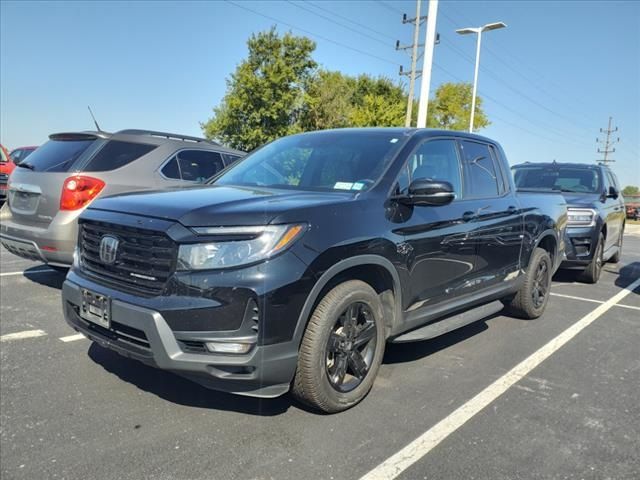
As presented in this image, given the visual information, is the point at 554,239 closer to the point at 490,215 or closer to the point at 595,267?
the point at 490,215

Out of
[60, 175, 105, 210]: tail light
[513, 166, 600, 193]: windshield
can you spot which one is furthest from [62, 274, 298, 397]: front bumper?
[513, 166, 600, 193]: windshield

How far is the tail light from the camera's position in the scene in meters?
5.10

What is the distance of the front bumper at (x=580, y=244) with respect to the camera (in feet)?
23.9

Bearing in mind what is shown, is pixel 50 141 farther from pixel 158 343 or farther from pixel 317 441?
pixel 317 441

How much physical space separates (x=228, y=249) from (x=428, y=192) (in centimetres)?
143

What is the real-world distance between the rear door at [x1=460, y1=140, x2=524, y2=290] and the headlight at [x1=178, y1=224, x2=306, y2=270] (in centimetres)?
210

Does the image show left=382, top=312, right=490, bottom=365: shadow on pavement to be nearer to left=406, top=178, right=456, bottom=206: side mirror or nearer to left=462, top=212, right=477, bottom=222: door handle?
left=462, top=212, right=477, bottom=222: door handle

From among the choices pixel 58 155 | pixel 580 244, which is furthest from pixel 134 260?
pixel 580 244

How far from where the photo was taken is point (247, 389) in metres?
2.61

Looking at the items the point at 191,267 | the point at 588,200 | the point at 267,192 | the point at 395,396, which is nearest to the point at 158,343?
the point at 191,267

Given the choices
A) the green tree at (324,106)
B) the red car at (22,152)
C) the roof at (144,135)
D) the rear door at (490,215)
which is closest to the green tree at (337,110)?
the green tree at (324,106)

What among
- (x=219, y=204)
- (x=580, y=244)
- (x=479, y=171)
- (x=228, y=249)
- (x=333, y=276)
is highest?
(x=479, y=171)

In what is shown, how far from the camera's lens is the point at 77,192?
5125mm

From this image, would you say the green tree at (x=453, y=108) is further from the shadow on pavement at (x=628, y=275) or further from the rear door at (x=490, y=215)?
the rear door at (x=490, y=215)
